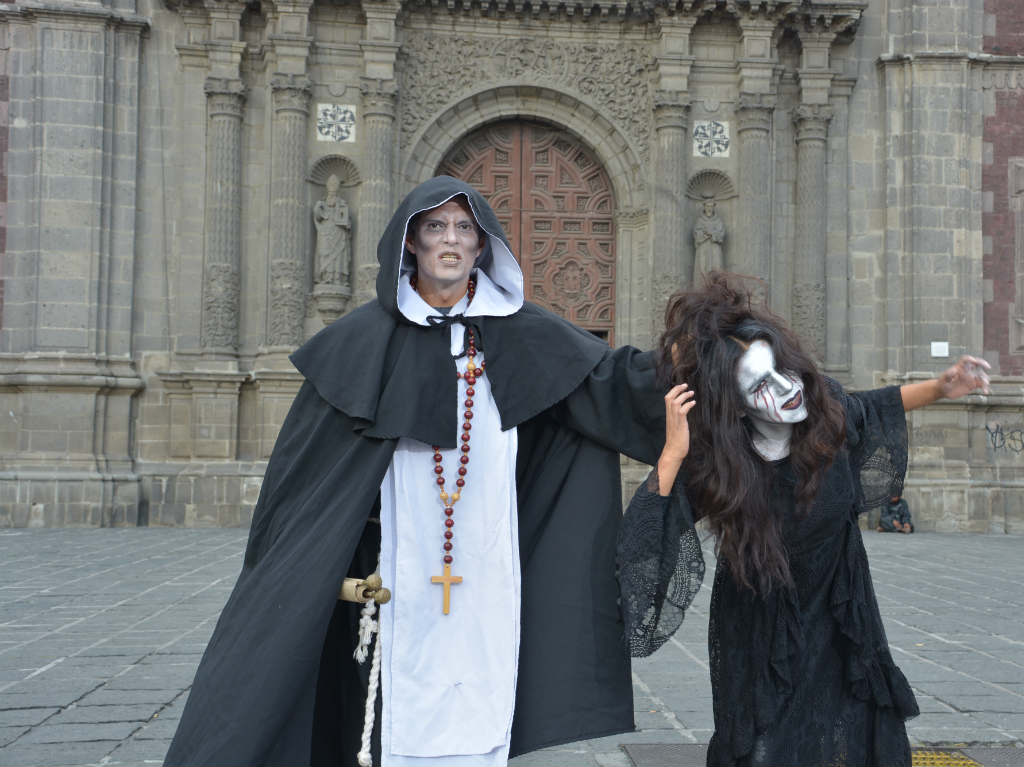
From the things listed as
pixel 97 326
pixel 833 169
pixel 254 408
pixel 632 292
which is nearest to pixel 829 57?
pixel 833 169

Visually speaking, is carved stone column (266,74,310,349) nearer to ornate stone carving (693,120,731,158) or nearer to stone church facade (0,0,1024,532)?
stone church facade (0,0,1024,532)

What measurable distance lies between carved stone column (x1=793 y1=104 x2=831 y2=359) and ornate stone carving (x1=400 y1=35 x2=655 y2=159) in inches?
89.4

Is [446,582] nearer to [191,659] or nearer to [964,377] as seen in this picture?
[964,377]

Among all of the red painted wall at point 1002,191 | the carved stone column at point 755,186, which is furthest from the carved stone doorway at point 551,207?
the red painted wall at point 1002,191

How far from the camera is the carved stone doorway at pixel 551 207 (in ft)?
52.9

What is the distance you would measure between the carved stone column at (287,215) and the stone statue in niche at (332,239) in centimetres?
23

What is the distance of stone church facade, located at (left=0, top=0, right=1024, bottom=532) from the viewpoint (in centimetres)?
1462

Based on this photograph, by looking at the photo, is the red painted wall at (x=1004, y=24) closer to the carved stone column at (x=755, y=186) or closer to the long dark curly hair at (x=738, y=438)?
the carved stone column at (x=755, y=186)

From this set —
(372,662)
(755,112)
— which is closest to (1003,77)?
(755,112)

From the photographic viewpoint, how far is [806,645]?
3.19m

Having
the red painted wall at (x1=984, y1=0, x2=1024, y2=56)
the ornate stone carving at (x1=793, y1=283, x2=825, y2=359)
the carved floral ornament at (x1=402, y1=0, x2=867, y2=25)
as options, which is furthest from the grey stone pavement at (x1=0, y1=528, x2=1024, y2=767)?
the red painted wall at (x1=984, y1=0, x2=1024, y2=56)

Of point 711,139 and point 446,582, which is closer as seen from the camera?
point 446,582

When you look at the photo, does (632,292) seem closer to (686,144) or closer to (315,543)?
(686,144)

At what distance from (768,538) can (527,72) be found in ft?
44.8
